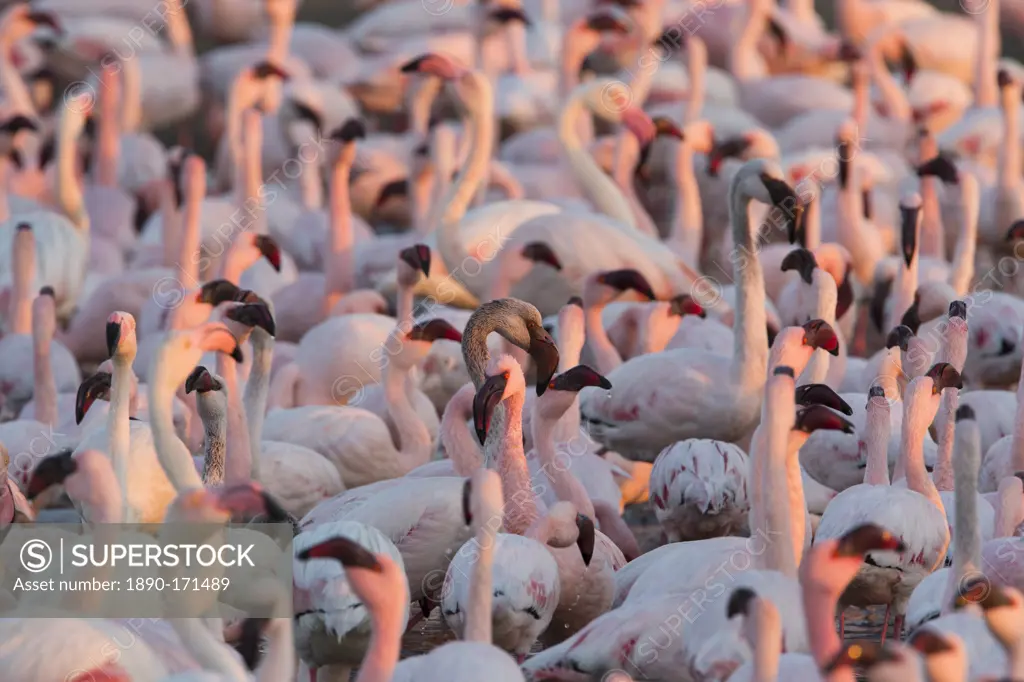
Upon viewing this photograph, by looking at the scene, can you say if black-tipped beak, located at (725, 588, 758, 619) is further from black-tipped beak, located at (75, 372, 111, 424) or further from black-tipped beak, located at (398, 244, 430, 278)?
black-tipped beak, located at (398, 244, 430, 278)

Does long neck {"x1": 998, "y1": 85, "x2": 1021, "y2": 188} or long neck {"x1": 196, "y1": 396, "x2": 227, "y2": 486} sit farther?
long neck {"x1": 998, "y1": 85, "x2": 1021, "y2": 188}

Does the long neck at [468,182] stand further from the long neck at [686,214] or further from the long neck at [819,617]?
the long neck at [819,617]

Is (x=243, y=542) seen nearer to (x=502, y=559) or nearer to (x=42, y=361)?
(x=502, y=559)

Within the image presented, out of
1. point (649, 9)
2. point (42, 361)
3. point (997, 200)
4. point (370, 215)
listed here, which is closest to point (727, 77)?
point (649, 9)

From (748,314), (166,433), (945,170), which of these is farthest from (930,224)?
(166,433)

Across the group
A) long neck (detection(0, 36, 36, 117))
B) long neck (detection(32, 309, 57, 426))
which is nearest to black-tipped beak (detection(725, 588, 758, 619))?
long neck (detection(32, 309, 57, 426))

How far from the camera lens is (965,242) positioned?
9.70m

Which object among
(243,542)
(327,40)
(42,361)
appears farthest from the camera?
(327,40)

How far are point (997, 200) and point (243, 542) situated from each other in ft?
21.7

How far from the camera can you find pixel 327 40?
17312 mm

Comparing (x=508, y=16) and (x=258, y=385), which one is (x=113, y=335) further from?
(x=508, y=16)

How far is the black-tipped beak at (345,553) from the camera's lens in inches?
191

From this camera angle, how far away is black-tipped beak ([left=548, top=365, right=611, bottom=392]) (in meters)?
6.89

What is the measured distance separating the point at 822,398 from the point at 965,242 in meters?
3.64
